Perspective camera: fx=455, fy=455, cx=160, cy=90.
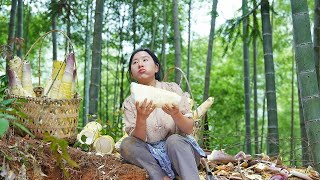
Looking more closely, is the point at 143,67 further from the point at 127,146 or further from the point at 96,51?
the point at 96,51

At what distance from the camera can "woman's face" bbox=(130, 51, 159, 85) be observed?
2654mm

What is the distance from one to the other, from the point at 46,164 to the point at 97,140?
0.81 meters

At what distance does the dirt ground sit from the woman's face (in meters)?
0.51

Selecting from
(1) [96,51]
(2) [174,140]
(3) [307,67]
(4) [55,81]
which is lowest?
(2) [174,140]

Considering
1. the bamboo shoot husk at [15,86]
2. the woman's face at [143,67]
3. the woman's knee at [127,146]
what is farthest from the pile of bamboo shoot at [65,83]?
the woman's knee at [127,146]

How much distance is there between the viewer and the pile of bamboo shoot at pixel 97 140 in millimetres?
3090

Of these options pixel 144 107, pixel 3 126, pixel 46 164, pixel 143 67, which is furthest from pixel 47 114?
pixel 3 126

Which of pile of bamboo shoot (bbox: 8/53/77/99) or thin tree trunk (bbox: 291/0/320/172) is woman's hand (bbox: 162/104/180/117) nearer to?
pile of bamboo shoot (bbox: 8/53/77/99)

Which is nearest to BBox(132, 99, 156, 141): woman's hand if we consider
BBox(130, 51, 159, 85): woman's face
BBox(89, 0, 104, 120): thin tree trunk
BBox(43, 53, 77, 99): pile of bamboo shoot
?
BBox(130, 51, 159, 85): woman's face

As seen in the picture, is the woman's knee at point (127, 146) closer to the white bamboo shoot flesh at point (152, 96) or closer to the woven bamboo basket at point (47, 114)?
the white bamboo shoot flesh at point (152, 96)

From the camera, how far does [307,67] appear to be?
325 cm

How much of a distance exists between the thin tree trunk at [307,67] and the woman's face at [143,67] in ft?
3.92

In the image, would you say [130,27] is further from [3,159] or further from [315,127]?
[3,159]

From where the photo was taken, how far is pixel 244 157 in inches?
128
